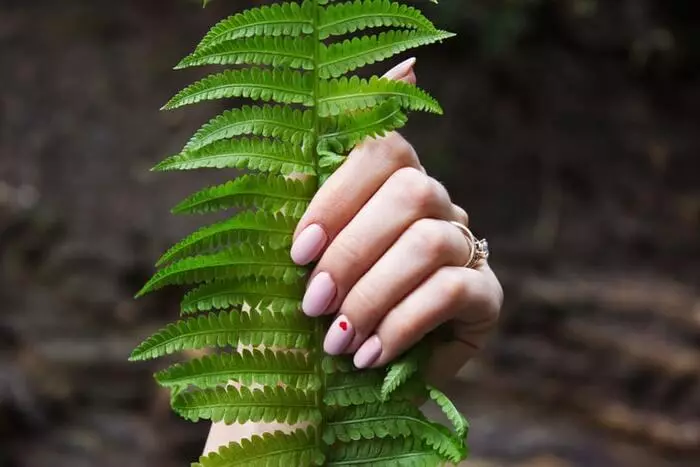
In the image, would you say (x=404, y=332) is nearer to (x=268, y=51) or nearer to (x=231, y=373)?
(x=231, y=373)

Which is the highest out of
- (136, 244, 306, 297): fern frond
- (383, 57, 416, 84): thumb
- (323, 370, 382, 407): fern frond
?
(383, 57, 416, 84): thumb

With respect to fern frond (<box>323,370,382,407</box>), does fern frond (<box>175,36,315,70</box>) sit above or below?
above

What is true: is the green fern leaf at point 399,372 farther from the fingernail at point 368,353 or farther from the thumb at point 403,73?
the thumb at point 403,73

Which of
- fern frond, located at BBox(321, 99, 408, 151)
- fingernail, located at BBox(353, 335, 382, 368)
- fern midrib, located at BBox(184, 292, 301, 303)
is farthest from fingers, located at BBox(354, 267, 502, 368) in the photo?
fern frond, located at BBox(321, 99, 408, 151)

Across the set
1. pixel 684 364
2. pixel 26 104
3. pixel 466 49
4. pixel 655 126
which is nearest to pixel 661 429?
pixel 684 364

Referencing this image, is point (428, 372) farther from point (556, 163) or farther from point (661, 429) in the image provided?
point (556, 163)

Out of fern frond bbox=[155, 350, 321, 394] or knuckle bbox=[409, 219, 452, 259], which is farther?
knuckle bbox=[409, 219, 452, 259]

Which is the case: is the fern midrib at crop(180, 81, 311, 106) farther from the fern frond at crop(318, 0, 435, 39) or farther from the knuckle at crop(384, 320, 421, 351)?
the knuckle at crop(384, 320, 421, 351)
